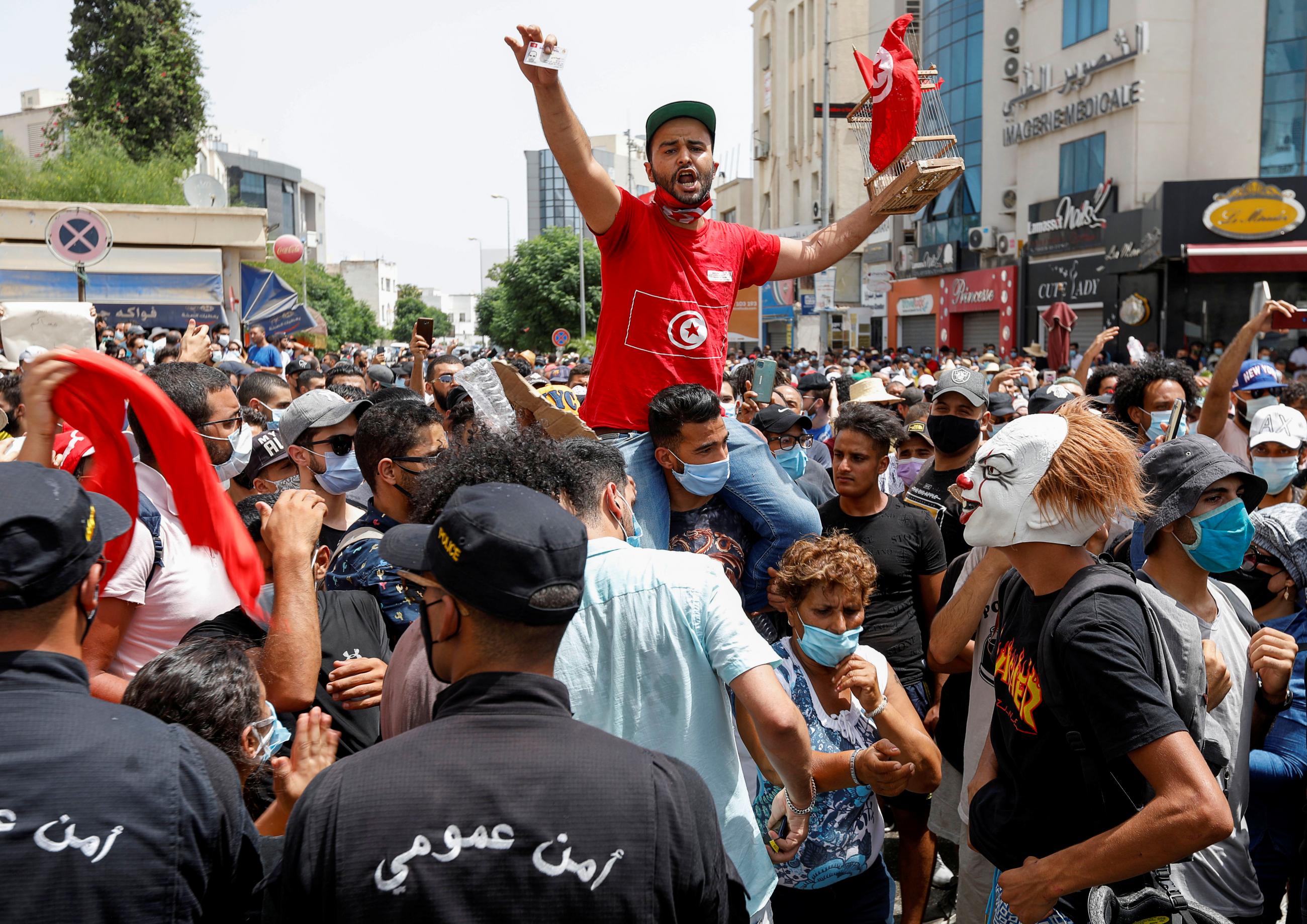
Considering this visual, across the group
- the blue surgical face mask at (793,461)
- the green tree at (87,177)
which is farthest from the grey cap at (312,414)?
the green tree at (87,177)

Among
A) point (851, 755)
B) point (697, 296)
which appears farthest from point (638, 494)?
point (851, 755)

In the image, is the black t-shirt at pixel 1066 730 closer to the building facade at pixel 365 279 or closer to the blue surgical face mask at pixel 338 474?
the blue surgical face mask at pixel 338 474

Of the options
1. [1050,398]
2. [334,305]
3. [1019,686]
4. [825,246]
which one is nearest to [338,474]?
[825,246]

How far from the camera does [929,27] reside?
40.7 m

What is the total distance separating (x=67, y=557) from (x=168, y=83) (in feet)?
129

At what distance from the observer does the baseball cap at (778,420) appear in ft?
19.4

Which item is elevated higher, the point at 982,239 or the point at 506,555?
the point at 982,239

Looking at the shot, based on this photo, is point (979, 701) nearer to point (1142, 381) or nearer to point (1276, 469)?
point (1276, 469)

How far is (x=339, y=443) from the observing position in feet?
14.7

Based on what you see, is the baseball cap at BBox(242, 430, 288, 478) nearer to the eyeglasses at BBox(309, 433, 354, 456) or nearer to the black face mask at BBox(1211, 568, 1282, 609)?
the eyeglasses at BBox(309, 433, 354, 456)

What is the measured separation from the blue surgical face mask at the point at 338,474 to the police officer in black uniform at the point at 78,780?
90.1 inches

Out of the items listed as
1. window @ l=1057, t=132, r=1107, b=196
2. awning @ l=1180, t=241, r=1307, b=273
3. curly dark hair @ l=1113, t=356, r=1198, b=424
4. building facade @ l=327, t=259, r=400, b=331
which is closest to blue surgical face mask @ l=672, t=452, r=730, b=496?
curly dark hair @ l=1113, t=356, r=1198, b=424

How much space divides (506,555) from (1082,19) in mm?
33723

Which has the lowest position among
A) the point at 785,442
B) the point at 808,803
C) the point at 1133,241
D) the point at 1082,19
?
the point at 808,803
